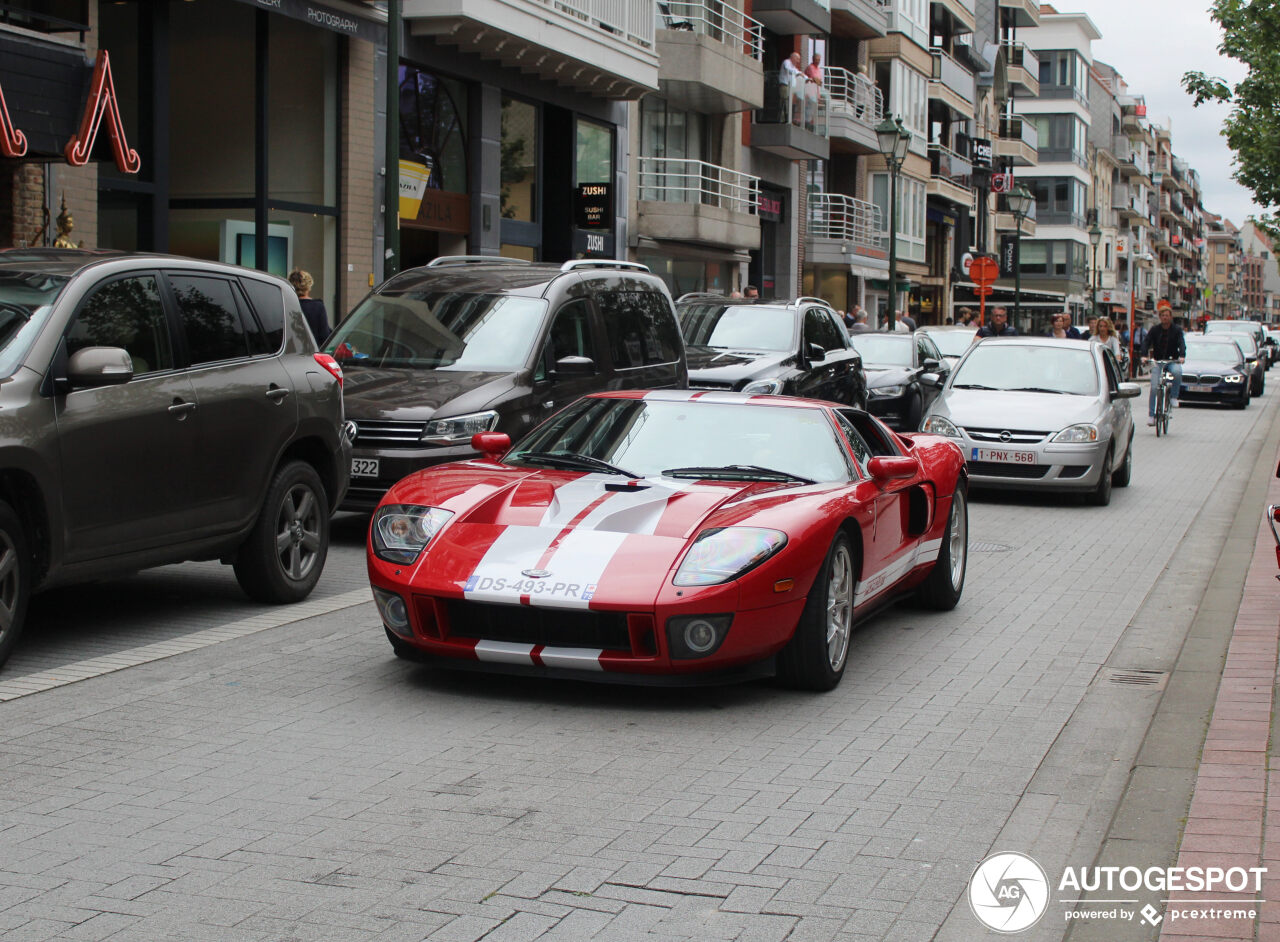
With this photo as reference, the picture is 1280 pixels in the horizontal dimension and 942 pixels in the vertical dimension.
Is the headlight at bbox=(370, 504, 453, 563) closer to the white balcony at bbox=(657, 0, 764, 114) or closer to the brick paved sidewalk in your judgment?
the brick paved sidewalk

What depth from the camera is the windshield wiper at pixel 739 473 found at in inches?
288

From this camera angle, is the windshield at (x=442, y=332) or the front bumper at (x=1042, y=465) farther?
the front bumper at (x=1042, y=465)

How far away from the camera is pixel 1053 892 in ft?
14.7

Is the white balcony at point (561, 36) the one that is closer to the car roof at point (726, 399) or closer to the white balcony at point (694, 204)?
the white balcony at point (694, 204)

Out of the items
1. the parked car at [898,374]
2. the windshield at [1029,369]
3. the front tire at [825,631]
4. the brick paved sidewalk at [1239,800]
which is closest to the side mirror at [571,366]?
the windshield at [1029,369]

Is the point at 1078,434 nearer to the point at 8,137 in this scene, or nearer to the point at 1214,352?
the point at 8,137

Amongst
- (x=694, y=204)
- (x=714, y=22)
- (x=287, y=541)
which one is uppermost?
(x=714, y=22)

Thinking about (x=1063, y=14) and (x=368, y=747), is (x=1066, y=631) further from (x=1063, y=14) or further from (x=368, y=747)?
(x=1063, y=14)

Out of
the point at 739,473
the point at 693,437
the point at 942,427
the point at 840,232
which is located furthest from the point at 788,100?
the point at 739,473

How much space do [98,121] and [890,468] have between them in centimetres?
1046

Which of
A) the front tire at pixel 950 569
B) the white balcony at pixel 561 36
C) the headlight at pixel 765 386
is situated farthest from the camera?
the white balcony at pixel 561 36

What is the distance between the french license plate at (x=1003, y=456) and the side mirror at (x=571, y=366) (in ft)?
13.8

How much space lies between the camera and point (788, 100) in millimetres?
38219
